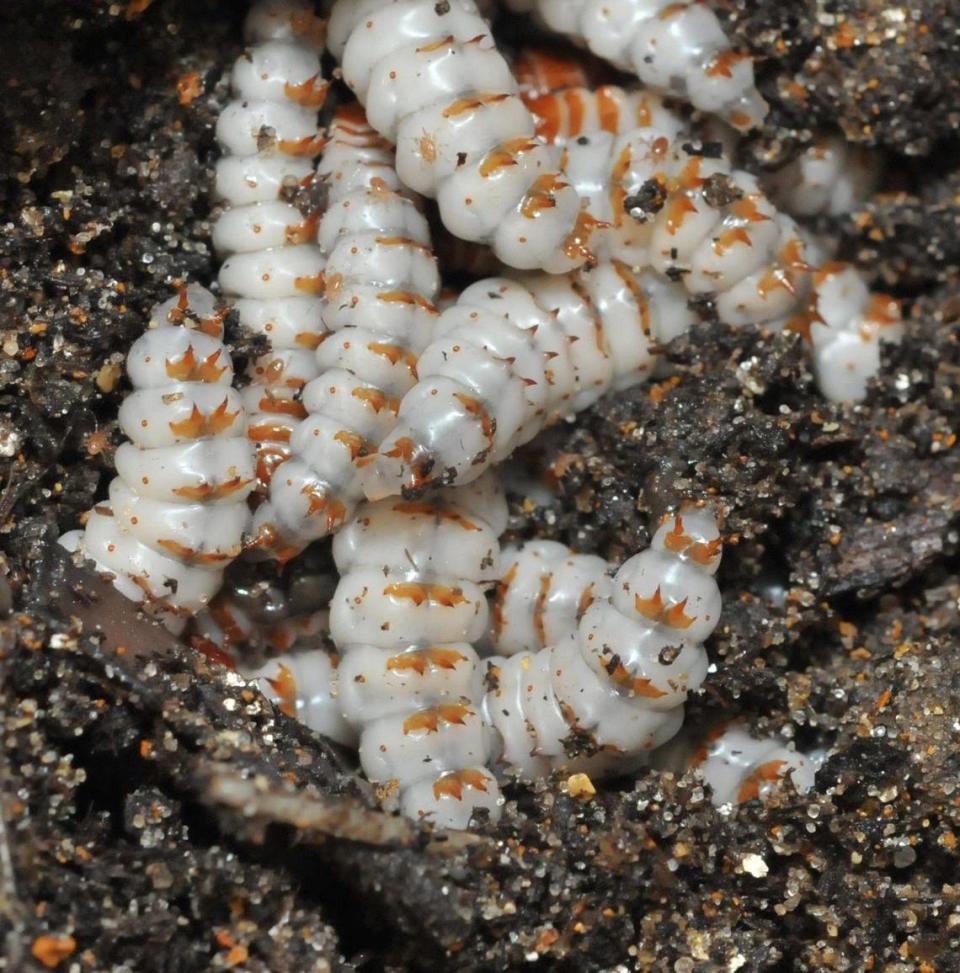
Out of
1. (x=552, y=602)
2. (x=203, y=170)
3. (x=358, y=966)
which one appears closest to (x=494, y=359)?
(x=552, y=602)

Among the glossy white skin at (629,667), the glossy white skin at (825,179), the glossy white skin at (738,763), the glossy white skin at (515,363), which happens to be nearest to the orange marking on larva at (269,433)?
the glossy white skin at (515,363)

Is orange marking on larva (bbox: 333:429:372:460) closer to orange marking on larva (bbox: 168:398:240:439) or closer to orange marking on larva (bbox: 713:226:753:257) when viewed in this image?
orange marking on larva (bbox: 168:398:240:439)

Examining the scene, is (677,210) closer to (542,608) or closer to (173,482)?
(542,608)

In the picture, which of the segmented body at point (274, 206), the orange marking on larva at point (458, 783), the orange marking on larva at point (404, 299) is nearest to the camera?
the orange marking on larva at point (458, 783)

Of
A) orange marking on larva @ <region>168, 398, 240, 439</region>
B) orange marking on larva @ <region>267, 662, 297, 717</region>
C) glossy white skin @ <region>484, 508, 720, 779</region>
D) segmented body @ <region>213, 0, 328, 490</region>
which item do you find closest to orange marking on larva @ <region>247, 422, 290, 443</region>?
segmented body @ <region>213, 0, 328, 490</region>

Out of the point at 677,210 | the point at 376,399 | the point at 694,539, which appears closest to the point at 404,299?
the point at 376,399

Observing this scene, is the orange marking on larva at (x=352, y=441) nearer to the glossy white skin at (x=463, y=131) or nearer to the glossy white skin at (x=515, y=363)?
the glossy white skin at (x=515, y=363)
